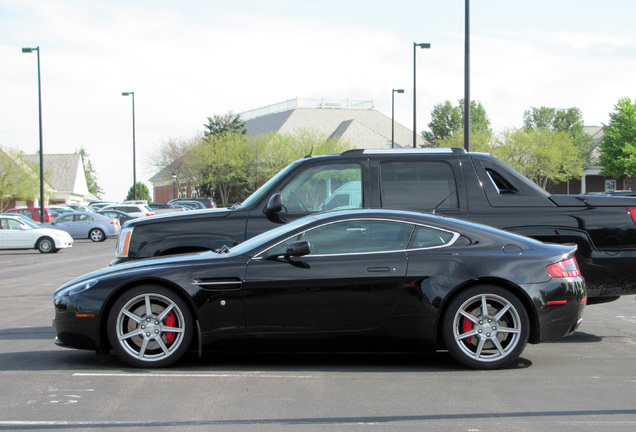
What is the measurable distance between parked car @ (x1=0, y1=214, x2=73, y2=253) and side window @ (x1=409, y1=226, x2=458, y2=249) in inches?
931

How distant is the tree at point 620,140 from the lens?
61281mm

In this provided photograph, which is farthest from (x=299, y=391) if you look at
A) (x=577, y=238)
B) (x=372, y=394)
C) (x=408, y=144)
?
(x=408, y=144)

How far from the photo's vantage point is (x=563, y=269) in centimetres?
641

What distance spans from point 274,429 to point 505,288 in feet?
8.55

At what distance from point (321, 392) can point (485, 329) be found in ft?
5.16

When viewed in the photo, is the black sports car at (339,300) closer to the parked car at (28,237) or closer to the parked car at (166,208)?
the parked car at (28,237)

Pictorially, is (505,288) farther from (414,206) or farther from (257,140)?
(257,140)

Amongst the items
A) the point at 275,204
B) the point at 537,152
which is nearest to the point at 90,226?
the point at 275,204

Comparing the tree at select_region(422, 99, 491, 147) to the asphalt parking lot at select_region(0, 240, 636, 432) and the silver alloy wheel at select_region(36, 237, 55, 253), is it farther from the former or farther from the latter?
the asphalt parking lot at select_region(0, 240, 636, 432)

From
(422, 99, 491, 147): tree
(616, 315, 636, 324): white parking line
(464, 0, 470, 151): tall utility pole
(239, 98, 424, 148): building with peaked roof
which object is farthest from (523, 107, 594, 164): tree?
(616, 315, 636, 324): white parking line

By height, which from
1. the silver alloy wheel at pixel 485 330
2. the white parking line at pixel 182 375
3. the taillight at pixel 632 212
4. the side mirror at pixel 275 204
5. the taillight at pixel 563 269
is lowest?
the white parking line at pixel 182 375

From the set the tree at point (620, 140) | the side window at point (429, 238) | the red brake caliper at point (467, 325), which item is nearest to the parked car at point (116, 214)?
the side window at point (429, 238)

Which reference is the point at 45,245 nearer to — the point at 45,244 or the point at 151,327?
the point at 45,244

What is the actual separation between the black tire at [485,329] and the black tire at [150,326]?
2.18 m
